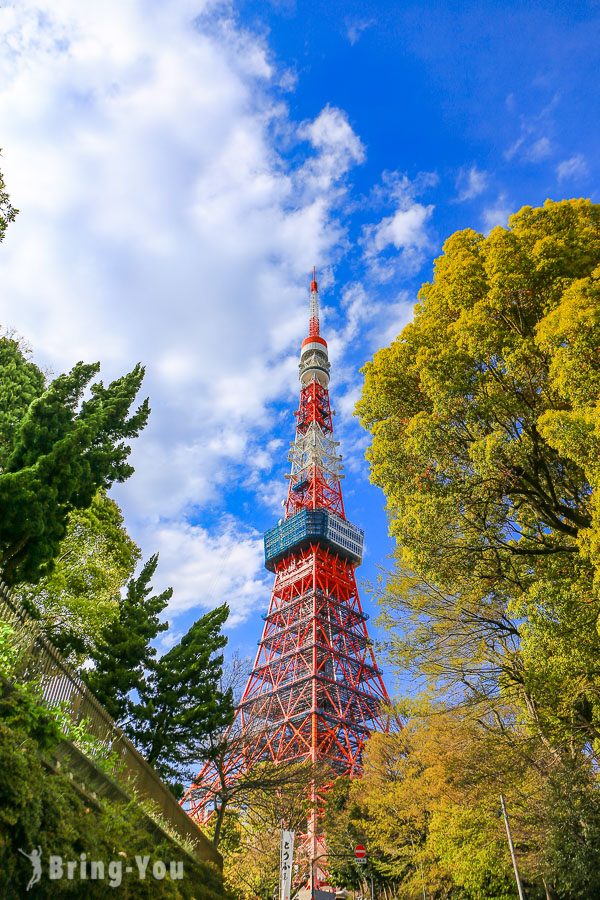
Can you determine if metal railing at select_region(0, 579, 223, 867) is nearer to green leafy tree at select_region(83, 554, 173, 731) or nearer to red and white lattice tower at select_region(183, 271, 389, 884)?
green leafy tree at select_region(83, 554, 173, 731)

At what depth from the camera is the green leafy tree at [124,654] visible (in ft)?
44.3

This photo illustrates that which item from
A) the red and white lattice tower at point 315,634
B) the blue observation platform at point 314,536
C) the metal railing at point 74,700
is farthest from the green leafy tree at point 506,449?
the blue observation platform at point 314,536

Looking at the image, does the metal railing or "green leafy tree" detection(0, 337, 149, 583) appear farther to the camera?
"green leafy tree" detection(0, 337, 149, 583)

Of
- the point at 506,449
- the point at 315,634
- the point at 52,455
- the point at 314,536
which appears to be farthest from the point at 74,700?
the point at 314,536

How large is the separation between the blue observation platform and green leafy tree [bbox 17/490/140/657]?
32494 millimetres

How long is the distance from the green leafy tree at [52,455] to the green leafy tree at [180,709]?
5.39 metres

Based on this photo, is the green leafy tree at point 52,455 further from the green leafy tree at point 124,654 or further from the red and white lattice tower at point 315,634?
the red and white lattice tower at point 315,634

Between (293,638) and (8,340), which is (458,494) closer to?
(8,340)

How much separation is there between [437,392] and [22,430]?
7.55 m

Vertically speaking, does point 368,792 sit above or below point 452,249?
below

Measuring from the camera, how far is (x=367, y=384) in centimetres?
1088

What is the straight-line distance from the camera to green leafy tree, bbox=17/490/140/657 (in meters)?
14.7

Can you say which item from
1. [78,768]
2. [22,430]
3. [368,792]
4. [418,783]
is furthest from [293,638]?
[78,768]

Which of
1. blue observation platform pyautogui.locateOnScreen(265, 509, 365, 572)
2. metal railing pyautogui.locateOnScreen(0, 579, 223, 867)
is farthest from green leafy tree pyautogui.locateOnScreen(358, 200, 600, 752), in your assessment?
blue observation platform pyautogui.locateOnScreen(265, 509, 365, 572)
